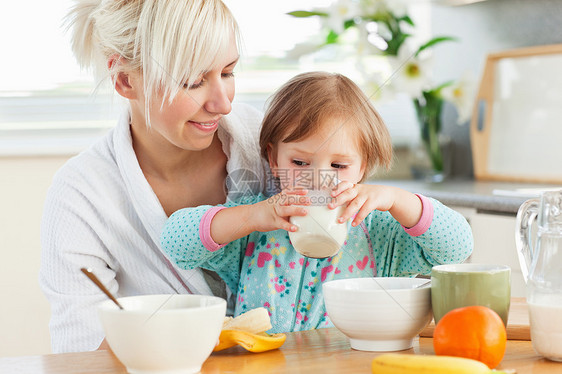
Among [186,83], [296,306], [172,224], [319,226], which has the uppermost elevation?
[186,83]

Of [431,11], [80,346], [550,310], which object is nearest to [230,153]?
[80,346]

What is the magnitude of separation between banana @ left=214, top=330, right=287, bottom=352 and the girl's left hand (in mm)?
200

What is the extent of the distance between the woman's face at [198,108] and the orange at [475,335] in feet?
2.29

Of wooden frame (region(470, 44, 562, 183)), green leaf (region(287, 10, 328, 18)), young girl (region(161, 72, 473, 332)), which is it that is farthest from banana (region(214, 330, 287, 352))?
green leaf (region(287, 10, 328, 18))

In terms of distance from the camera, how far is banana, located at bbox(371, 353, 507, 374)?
722mm

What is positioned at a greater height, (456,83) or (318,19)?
(318,19)

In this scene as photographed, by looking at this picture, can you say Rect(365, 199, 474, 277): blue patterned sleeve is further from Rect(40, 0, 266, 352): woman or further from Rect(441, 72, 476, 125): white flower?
Rect(441, 72, 476, 125): white flower

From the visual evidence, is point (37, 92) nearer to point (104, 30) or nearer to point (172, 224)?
point (104, 30)

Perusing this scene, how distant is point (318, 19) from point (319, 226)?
2044 mm

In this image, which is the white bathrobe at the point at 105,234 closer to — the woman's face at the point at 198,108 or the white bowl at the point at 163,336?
the woman's face at the point at 198,108

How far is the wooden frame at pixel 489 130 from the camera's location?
2.54 m

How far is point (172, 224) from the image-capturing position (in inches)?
50.3

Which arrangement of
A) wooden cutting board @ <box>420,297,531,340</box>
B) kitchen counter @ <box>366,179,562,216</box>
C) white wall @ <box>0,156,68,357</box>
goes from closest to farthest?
wooden cutting board @ <box>420,297,531,340</box>, kitchen counter @ <box>366,179,562,216</box>, white wall @ <box>0,156,68,357</box>

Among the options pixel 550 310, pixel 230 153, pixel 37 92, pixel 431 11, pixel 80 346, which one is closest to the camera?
pixel 550 310
